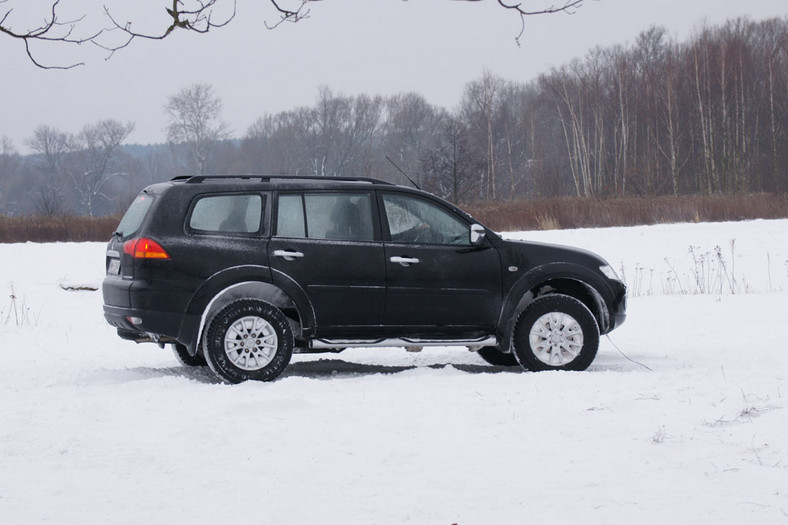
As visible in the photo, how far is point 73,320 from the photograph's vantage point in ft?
48.3

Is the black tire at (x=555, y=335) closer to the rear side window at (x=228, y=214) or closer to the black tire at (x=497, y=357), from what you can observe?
the black tire at (x=497, y=357)

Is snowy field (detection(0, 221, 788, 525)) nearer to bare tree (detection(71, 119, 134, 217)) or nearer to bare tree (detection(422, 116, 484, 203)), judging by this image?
bare tree (detection(422, 116, 484, 203))

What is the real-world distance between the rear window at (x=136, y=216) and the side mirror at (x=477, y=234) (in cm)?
282

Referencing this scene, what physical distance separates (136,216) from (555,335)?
12.8 ft

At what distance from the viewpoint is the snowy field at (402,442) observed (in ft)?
15.7

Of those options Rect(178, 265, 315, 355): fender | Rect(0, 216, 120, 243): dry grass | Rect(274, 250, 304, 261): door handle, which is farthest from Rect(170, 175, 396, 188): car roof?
Rect(0, 216, 120, 243): dry grass

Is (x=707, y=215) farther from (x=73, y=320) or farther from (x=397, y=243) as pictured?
(x=397, y=243)

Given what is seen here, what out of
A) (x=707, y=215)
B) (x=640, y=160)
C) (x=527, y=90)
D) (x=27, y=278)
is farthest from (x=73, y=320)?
(x=527, y=90)

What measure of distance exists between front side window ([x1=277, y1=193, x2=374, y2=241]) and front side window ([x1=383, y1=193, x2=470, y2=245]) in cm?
22

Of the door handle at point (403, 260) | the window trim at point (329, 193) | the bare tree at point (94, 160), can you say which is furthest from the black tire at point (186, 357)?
the bare tree at point (94, 160)

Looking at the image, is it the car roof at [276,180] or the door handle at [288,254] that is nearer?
the door handle at [288,254]

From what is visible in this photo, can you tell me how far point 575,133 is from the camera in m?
67.2

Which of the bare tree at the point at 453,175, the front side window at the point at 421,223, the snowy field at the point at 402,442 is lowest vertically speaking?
the snowy field at the point at 402,442

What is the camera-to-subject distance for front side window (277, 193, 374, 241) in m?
8.34
